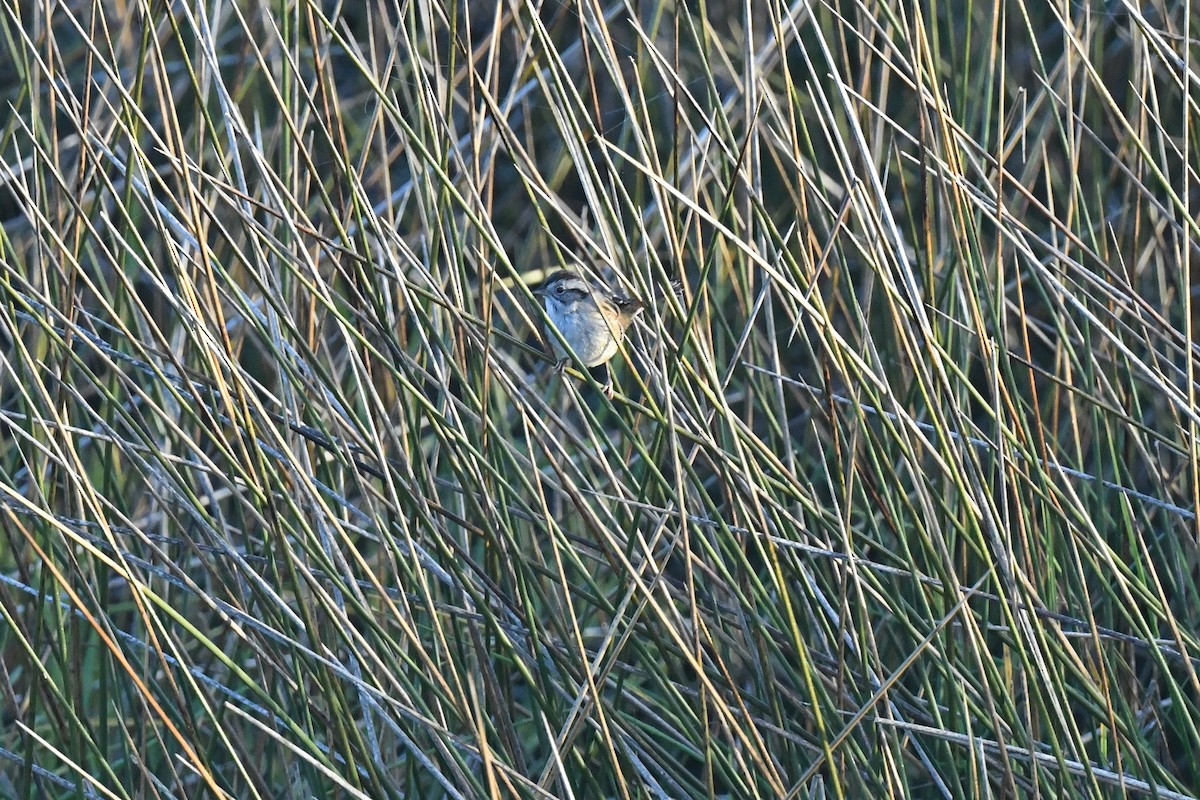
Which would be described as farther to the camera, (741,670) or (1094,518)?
(741,670)

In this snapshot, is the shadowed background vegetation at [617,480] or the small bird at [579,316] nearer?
the shadowed background vegetation at [617,480]

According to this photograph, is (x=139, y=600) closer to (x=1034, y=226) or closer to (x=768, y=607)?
(x=768, y=607)

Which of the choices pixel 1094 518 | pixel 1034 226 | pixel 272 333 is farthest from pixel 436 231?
pixel 1034 226

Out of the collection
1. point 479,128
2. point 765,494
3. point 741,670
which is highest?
point 479,128

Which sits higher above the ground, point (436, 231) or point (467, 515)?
point (436, 231)

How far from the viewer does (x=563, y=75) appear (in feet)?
5.57

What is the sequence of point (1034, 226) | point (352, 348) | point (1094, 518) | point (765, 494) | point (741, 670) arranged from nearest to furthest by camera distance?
point (765, 494) < point (352, 348) < point (1094, 518) < point (741, 670) < point (1034, 226)

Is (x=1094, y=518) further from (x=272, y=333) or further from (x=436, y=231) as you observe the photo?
Result: (x=272, y=333)

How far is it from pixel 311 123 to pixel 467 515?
2.69 ft

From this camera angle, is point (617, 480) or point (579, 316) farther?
point (579, 316)

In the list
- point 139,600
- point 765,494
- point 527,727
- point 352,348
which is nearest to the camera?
point 139,600

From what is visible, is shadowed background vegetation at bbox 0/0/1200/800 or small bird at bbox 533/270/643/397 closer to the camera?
shadowed background vegetation at bbox 0/0/1200/800

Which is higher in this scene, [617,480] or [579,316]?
[617,480]

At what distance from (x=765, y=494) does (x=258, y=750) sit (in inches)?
43.0
